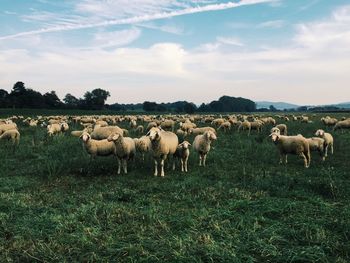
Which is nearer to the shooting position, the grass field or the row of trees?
the grass field

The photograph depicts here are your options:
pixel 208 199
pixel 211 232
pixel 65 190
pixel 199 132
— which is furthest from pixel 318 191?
pixel 199 132

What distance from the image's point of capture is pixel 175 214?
9062 mm

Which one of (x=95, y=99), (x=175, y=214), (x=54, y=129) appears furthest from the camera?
(x=95, y=99)

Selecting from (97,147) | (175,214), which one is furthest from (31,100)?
(175,214)

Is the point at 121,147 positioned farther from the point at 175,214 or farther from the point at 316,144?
the point at 316,144

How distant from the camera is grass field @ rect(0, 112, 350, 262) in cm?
697

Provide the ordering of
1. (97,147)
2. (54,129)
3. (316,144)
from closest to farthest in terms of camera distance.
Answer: (97,147) < (316,144) < (54,129)

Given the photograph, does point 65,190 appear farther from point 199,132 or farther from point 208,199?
point 199,132

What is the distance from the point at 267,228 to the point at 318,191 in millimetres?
4136

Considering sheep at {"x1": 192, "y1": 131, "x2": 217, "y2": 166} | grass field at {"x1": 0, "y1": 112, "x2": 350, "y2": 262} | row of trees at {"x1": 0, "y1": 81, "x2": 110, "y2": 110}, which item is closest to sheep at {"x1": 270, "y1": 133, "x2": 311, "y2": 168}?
grass field at {"x1": 0, "y1": 112, "x2": 350, "y2": 262}

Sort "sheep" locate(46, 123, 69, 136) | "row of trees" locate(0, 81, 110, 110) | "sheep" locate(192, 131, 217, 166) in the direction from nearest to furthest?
1. "sheep" locate(192, 131, 217, 166)
2. "sheep" locate(46, 123, 69, 136)
3. "row of trees" locate(0, 81, 110, 110)

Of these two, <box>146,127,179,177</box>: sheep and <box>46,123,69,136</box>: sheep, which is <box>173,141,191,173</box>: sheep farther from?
<box>46,123,69,136</box>: sheep

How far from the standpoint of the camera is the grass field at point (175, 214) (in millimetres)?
6973

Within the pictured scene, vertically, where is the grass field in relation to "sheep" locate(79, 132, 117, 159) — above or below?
below
